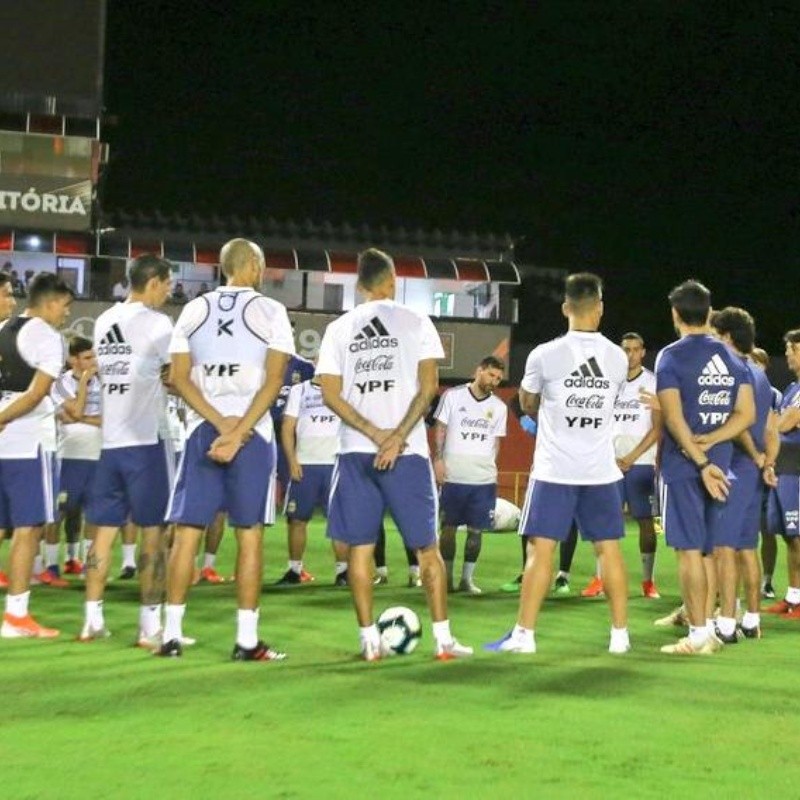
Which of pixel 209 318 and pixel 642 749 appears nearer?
pixel 642 749

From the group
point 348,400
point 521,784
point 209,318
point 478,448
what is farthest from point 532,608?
point 478,448

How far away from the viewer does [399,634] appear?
7285 mm

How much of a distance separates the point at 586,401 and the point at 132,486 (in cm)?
255

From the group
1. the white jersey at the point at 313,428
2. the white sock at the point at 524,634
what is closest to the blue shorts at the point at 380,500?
the white sock at the point at 524,634

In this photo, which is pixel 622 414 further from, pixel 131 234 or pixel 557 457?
pixel 131 234

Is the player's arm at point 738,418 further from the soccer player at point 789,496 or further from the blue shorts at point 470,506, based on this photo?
the blue shorts at point 470,506

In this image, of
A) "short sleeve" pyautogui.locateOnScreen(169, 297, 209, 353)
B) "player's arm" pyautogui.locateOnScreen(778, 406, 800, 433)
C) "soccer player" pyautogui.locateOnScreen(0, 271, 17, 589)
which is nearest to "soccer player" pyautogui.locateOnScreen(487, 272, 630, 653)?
"short sleeve" pyautogui.locateOnScreen(169, 297, 209, 353)

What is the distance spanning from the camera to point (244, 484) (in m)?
7.00

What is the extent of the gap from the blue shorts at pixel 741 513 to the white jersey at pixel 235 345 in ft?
9.15

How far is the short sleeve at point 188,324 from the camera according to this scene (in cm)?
710

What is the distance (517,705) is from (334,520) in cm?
170

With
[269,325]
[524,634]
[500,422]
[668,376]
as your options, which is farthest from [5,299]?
[500,422]

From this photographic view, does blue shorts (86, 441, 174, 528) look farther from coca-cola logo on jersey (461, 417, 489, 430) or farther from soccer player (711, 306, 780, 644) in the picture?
coca-cola logo on jersey (461, 417, 489, 430)

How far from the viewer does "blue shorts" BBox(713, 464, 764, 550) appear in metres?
8.09
